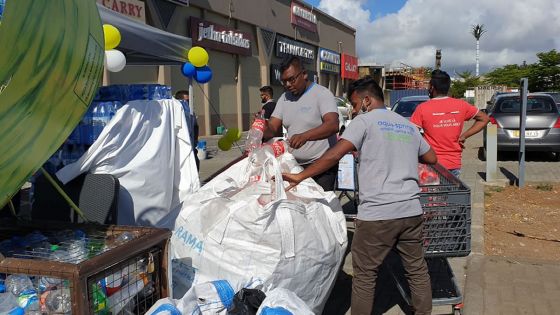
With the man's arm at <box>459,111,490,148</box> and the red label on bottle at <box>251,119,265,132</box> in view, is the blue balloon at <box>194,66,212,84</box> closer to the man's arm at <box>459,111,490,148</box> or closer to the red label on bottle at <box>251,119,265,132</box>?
the red label on bottle at <box>251,119,265,132</box>

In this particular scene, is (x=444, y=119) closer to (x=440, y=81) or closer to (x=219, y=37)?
(x=440, y=81)

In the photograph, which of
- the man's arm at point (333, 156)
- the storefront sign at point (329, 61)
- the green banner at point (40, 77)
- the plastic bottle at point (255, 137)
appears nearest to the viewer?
the green banner at point (40, 77)

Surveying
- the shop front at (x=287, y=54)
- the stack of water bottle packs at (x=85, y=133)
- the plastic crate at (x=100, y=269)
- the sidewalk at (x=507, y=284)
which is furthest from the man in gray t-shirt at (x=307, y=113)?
the shop front at (x=287, y=54)

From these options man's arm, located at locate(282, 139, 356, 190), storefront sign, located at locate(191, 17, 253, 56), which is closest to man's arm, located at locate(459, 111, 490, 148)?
man's arm, located at locate(282, 139, 356, 190)

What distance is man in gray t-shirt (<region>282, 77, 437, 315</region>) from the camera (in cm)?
312

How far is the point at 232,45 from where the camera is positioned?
2114 centimetres

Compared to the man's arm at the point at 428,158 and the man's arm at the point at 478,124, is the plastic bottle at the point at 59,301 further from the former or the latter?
the man's arm at the point at 478,124

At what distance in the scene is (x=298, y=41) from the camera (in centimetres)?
2958

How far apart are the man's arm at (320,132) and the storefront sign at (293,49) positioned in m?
22.3

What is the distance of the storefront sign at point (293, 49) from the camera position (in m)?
26.0

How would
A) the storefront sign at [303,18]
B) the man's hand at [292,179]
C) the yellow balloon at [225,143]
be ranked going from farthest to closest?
the storefront sign at [303,18] → the yellow balloon at [225,143] → the man's hand at [292,179]

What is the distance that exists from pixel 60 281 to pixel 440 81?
3.66 meters

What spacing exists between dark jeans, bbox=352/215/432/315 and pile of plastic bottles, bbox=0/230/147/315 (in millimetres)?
1367

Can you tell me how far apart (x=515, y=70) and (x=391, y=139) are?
228 ft
